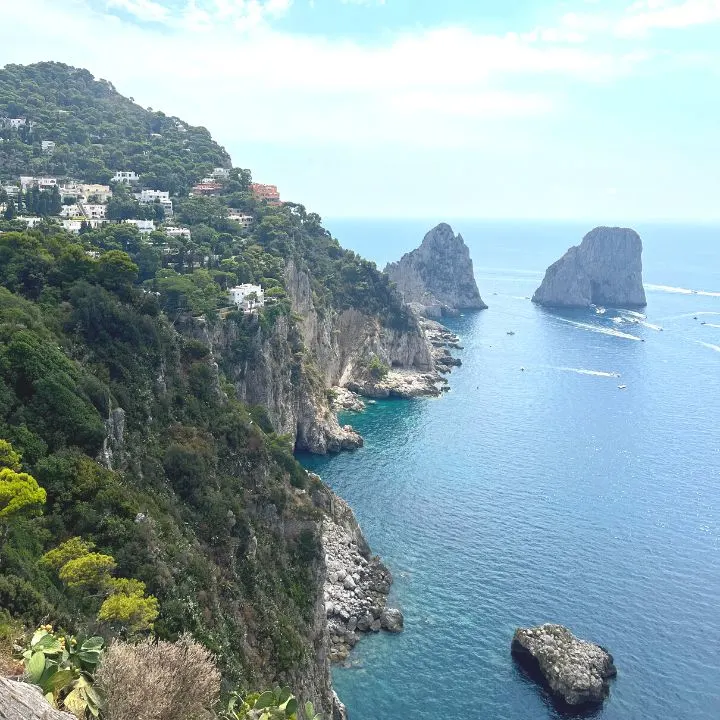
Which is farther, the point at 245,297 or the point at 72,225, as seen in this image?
the point at 72,225

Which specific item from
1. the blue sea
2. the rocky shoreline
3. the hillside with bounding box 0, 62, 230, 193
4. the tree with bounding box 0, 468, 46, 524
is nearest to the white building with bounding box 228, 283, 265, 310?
the blue sea

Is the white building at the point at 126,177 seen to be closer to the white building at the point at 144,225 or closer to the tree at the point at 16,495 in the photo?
the white building at the point at 144,225

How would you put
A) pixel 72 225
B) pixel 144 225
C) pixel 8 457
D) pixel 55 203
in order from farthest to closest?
pixel 144 225 → pixel 55 203 → pixel 72 225 → pixel 8 457

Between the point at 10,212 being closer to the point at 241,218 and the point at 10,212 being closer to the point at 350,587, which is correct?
the point at 241,218

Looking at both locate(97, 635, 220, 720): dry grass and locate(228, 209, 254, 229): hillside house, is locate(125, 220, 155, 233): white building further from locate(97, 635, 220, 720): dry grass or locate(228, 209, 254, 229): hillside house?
locate(97, 635, 220, 720): dry grass

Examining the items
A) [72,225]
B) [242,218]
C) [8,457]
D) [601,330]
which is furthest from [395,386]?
[8,457]

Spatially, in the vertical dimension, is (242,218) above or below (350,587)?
above

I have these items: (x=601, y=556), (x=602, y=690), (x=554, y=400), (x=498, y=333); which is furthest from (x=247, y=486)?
(x=498, y=333)
